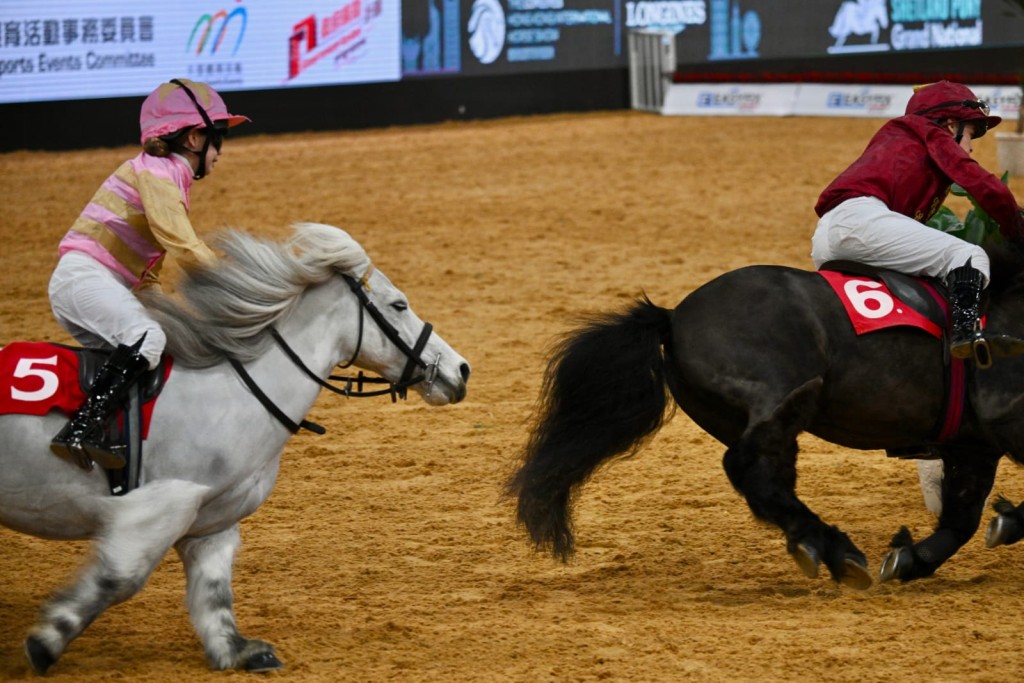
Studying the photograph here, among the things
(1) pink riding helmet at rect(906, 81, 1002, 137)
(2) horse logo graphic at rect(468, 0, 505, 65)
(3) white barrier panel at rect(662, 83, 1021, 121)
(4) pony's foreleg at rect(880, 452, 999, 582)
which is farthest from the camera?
(2) horse logo graphic at rect(468, 0, 505, 65)

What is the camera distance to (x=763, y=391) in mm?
4906

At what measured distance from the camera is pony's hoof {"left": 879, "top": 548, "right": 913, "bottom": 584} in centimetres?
518

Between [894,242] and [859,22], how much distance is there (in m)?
21.6

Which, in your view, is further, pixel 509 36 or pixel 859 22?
pixel 859 22

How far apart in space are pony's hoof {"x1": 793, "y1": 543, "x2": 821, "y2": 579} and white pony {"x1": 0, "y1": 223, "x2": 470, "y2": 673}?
4.22ft

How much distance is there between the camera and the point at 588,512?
6.37 meters

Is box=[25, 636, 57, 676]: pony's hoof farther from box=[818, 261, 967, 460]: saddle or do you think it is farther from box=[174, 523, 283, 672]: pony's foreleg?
box=[818, 261, 967, 460]: saddle

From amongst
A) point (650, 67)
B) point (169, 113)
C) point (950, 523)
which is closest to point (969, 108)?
point (950, 523)

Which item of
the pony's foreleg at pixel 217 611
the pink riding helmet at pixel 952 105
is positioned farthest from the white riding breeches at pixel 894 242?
the pony's foreleg at pixel 217 611

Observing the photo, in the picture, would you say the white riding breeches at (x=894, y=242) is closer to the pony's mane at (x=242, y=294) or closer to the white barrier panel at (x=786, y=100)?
the pony's mane at (x=242, y=294)

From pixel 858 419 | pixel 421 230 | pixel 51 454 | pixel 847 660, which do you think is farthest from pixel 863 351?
pixel 421 230

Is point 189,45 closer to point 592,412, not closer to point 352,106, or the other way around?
point 352,106

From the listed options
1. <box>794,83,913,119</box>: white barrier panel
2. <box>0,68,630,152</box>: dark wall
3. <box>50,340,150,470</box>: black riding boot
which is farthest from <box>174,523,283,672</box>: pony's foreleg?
<box>794,83,913,119</box>: white barrier panel

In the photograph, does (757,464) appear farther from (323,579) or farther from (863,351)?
(323,579)
